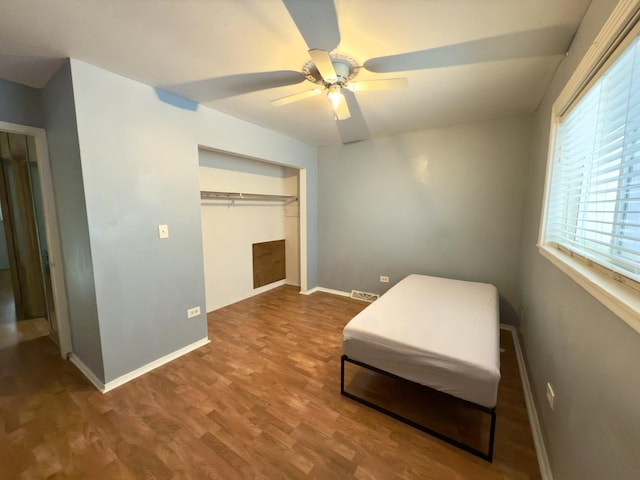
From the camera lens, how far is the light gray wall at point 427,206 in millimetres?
2895

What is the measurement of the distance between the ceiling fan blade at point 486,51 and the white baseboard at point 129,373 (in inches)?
117

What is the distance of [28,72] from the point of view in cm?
184

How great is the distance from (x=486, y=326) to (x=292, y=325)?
2.04 metres

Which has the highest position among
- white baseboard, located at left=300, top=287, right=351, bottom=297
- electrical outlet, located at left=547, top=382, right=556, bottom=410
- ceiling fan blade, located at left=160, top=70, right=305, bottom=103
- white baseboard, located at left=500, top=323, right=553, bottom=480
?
ceiling fan blade, located at left=160, top=70, right=305, bottom=103

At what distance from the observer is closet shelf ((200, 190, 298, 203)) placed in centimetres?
326

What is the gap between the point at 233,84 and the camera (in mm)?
2059

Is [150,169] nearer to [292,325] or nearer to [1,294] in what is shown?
[292,325]

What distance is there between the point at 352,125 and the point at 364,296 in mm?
2467

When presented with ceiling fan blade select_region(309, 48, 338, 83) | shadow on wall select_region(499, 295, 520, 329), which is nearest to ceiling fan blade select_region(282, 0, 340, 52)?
ceiling fan blade select_region(309, 48, 338, 83)

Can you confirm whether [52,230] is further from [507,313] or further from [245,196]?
[507,313]

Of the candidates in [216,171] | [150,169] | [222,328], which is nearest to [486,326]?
[222,328]

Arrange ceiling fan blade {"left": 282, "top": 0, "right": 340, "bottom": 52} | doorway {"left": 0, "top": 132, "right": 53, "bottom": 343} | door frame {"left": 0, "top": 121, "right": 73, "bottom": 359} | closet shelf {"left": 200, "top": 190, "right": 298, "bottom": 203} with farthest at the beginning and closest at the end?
closet shelf {"left": 200, "top": 190, "right": 298, "bottom": 203}, doorway {"left": 0, "top": 132, "right": 53, "bottom": 343}, door frame {"left": 0, "top": 121, "right": 73, "bottom": 359}, ceiling fan blade {"left": 282, "top": 0, "right": 340, "bottom": 52}

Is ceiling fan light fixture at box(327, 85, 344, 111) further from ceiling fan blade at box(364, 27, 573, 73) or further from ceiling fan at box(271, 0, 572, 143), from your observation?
ceiling fan blade at box(364, 27, 573, 73)

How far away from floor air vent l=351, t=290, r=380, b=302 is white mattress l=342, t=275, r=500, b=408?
1407mm
